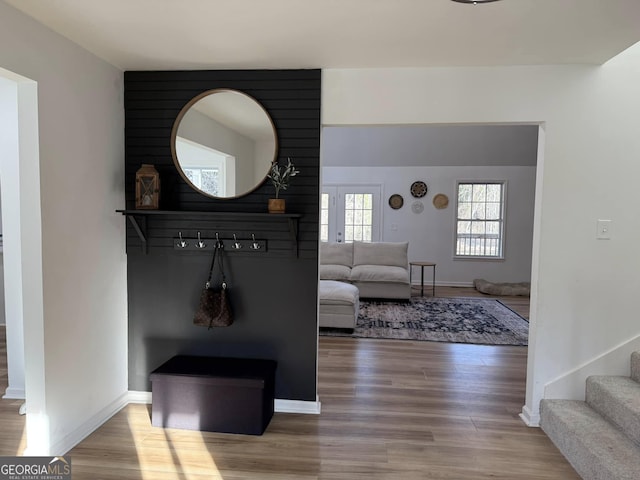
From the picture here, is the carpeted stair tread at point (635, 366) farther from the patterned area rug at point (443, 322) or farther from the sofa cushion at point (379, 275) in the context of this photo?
the sofa cushion at point (379, 275)

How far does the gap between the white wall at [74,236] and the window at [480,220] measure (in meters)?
6.76

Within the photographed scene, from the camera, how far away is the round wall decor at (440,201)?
319 inches

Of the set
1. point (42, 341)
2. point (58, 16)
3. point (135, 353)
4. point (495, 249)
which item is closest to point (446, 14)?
point (58, 16)

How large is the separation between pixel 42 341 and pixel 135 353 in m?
0.84

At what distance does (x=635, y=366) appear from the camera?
8.44ft

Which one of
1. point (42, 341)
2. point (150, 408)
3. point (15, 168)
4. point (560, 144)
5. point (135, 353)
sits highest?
point (560, 144)

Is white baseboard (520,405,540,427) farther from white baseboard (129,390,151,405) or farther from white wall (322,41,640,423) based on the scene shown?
white baseboard (129,390,151,405)

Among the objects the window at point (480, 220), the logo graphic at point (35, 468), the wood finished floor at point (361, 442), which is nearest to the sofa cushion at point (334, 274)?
the window at point (480, 220)

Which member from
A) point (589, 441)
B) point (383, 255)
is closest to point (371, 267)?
point (383, 255)

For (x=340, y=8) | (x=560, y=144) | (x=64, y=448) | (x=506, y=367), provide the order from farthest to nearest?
1. (x=506, y=367)
2. (x=560, y=144)
3. (x=64, y=448)
4. (x=340, y=8)

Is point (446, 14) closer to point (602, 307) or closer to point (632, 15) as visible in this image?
point (632, 15)

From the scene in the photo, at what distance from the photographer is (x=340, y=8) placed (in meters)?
1.88

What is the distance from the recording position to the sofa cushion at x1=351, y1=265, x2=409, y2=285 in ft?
21.0

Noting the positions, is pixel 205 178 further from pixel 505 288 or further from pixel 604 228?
pixel 505 288
